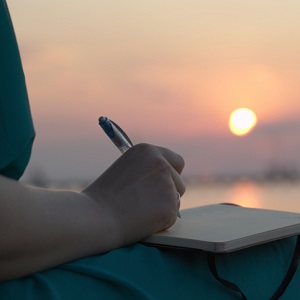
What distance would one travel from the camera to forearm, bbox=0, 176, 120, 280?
0.63 metres

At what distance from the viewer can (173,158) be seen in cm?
85

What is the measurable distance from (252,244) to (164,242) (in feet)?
0.31

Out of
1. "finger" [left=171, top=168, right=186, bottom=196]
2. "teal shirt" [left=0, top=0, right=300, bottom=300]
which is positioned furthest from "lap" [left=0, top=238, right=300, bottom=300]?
"finger" [left=171, top=168, right=186, bottom=196]

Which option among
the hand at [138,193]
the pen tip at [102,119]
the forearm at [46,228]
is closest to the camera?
the forearm at [46,228]

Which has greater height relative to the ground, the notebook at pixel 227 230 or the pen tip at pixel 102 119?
the pen tip at pixel 102 119

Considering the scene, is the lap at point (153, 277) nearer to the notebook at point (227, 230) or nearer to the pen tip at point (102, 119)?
the notebook at point (227, 230)

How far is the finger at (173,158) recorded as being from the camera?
2.75 ft

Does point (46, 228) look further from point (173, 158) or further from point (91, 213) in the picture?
point (173, 158)

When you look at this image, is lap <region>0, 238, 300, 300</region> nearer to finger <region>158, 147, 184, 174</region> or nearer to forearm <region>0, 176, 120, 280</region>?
forearm <region>0, 176, 120, 280</region>

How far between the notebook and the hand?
0.02 meters

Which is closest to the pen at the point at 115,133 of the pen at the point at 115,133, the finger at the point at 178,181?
the pen at the point at 115,133

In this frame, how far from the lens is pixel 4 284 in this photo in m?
0.67

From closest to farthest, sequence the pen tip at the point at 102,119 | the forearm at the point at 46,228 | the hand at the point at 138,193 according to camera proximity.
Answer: the forearm at the point at 46,228
the hand at the point at 138,193
the pen tip at the point at 102,119

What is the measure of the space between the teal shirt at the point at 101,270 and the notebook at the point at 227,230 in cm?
2
